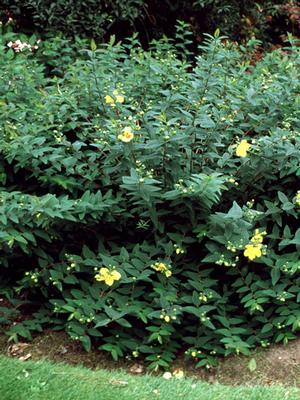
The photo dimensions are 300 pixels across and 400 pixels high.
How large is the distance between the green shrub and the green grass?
0.30 m

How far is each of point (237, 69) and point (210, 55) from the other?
1.06 m

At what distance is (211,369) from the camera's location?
3715 mm

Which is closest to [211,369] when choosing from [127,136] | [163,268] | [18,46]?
[163,268]

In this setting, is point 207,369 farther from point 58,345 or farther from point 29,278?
point 29,278

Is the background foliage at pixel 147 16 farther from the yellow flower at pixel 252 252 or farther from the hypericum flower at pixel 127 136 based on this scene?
the yellow flower at pixel 252 252

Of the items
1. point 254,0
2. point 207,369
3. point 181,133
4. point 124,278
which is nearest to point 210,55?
point 181,133

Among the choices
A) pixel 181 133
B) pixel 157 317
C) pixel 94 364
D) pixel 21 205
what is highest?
pixel 181 133

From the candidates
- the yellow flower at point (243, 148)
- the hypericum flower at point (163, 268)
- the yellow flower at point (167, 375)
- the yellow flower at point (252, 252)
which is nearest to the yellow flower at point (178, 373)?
the yellow flower at point (167, 375)

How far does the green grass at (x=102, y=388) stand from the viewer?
3.23 meters

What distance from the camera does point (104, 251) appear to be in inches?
156

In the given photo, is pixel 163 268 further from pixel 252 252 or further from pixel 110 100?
pixel 110 100

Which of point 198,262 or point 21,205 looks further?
point 198,262

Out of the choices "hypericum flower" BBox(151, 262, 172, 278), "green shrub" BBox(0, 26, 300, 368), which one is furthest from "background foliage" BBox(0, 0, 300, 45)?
"hypericum flower" BBox(151, 262, 172, 278)

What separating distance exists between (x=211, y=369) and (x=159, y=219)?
3.13ft
